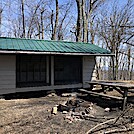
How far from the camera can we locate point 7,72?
27.1ft

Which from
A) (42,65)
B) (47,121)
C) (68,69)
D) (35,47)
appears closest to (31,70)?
(42,65)

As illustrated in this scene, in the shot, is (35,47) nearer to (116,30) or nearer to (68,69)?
(68,69)

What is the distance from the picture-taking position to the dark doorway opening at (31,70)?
9.26 m

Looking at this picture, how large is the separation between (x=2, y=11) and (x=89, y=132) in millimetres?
21216

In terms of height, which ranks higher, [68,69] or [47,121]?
[68,69]

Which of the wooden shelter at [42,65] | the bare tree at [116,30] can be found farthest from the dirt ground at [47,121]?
the bare tree at [116,30]

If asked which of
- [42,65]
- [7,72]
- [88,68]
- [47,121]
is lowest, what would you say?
[47,121]

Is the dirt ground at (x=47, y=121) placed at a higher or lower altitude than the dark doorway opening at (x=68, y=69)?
lower

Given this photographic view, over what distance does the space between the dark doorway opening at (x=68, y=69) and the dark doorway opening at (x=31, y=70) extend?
28.9 inches

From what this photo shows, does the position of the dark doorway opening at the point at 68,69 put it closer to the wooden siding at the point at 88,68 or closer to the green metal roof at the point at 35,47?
the wooden siding at the point at 88,68

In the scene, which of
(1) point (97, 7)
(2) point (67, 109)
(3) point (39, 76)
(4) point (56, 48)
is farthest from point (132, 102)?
(1) point (97, 7)

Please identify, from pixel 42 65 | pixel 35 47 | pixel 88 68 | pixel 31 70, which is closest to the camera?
pixel 35 47

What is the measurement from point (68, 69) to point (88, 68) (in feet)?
3.89

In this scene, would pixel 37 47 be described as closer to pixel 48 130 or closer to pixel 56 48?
pixel 56 48
